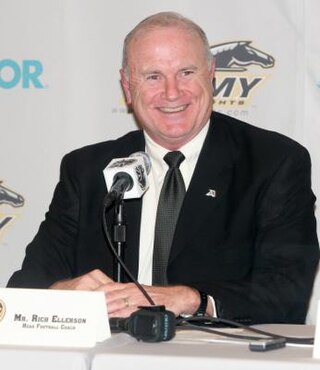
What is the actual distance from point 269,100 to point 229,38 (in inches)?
12.6

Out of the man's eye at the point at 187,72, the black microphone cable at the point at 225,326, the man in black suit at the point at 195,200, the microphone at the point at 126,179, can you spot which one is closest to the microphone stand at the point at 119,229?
the microphone at the point at 126,179

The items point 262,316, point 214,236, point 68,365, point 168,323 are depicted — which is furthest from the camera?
point 214,236

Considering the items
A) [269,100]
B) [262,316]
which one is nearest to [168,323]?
[262,316]

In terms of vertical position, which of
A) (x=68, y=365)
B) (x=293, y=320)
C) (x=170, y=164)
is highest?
(x=170, y=164)

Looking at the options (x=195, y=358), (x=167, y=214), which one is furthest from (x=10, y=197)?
(x=195, y=358)

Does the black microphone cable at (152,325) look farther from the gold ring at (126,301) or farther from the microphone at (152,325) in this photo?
the gold ring at (126,301)

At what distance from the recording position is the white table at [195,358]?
5.58 ft

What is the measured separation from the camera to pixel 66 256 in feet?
10.9

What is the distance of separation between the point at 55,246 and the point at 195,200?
54 centimetres

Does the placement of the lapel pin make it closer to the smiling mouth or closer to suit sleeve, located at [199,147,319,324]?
suit sleeve, located at [199,147,319,324]

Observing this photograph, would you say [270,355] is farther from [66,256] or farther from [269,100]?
[269,100]

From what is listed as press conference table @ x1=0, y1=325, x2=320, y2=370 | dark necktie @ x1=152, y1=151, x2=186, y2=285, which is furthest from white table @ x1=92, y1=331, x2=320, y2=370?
dark necktie @ x1=152, y1=151, x2=186, y2=285

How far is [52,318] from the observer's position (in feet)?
6.44

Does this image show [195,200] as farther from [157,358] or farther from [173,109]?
[157,358]
